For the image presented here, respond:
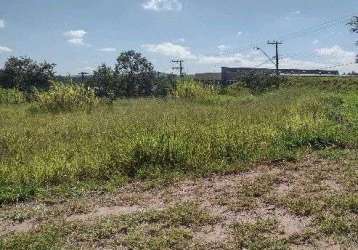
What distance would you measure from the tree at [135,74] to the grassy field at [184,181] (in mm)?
30893

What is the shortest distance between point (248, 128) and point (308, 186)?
3.85 meters

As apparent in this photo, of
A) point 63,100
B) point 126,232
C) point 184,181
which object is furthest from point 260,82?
point 126,232

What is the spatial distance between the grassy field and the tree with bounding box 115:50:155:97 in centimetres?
3089

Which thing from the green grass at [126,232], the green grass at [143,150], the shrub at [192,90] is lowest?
the green grass at [126,232]

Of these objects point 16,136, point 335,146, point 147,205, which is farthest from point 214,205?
point 16,136

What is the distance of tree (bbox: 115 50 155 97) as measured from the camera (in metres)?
42.6

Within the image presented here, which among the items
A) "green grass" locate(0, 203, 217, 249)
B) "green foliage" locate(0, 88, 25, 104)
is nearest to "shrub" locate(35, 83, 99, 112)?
"green foliage" locate(0, 88, 25, 104)

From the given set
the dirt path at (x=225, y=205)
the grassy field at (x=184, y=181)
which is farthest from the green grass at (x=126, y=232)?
the dirt path at (x=225, y=205)

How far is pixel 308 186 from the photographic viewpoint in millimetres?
6535

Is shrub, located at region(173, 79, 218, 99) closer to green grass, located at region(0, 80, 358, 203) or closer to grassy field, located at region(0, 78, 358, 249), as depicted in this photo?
grassy field, located at region(0, 78, 358, 249)

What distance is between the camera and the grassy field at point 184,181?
4.89 m

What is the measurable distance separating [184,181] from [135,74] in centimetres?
3665

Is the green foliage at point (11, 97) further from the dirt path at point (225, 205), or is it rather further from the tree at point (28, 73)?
the dirt path at point (225, 205)

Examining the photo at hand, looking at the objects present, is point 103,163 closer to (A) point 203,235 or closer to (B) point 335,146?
(A) point 203,235
